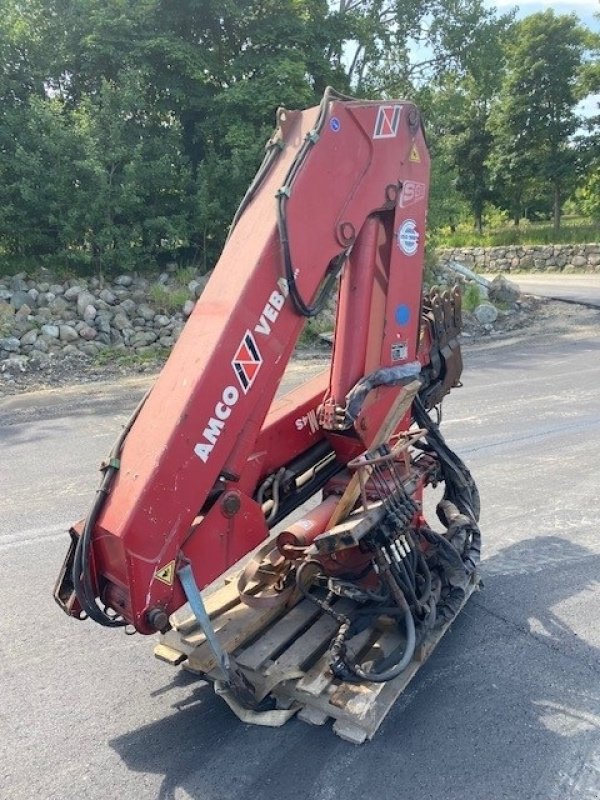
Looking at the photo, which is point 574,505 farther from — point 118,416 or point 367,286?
point 118,416

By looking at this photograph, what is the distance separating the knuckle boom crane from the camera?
8.38ft

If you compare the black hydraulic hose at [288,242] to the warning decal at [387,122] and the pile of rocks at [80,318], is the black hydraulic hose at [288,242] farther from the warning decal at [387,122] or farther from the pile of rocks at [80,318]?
the pile of rocks at [80,318]

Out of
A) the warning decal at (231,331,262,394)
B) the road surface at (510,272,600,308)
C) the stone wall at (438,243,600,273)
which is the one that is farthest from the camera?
the stone wall at (438,243,600,273)

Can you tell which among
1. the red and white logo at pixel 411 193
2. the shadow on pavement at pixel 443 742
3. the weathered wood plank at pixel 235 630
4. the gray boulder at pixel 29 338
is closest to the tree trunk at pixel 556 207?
the gray boulder at pixel 29 338

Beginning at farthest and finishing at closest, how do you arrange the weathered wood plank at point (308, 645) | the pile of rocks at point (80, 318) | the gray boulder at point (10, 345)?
the pile of rocks at point (80, 318) < the gray boulder at point (10, 345) < the weathered wood plank at point (308, 645)

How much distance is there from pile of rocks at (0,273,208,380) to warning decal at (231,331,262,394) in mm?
7736

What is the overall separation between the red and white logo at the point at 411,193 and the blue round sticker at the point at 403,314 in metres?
0.47

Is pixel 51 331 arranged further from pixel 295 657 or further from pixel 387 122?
pixel 295 657

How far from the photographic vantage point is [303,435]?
3355 mm

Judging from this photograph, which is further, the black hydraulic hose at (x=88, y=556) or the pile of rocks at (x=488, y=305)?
the pile of rocks at (x=488, y=305)

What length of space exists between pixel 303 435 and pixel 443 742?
1.44 meters

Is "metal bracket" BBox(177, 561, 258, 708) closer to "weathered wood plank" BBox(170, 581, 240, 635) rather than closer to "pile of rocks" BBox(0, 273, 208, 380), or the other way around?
"weathered wood plank" BBox(170, 581, 240, 635)

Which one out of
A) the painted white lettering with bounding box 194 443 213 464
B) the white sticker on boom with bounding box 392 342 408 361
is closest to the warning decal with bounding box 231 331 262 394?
the painted white lettering with bounding box 194 443 213 464

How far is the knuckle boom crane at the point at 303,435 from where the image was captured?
2.55 meters
